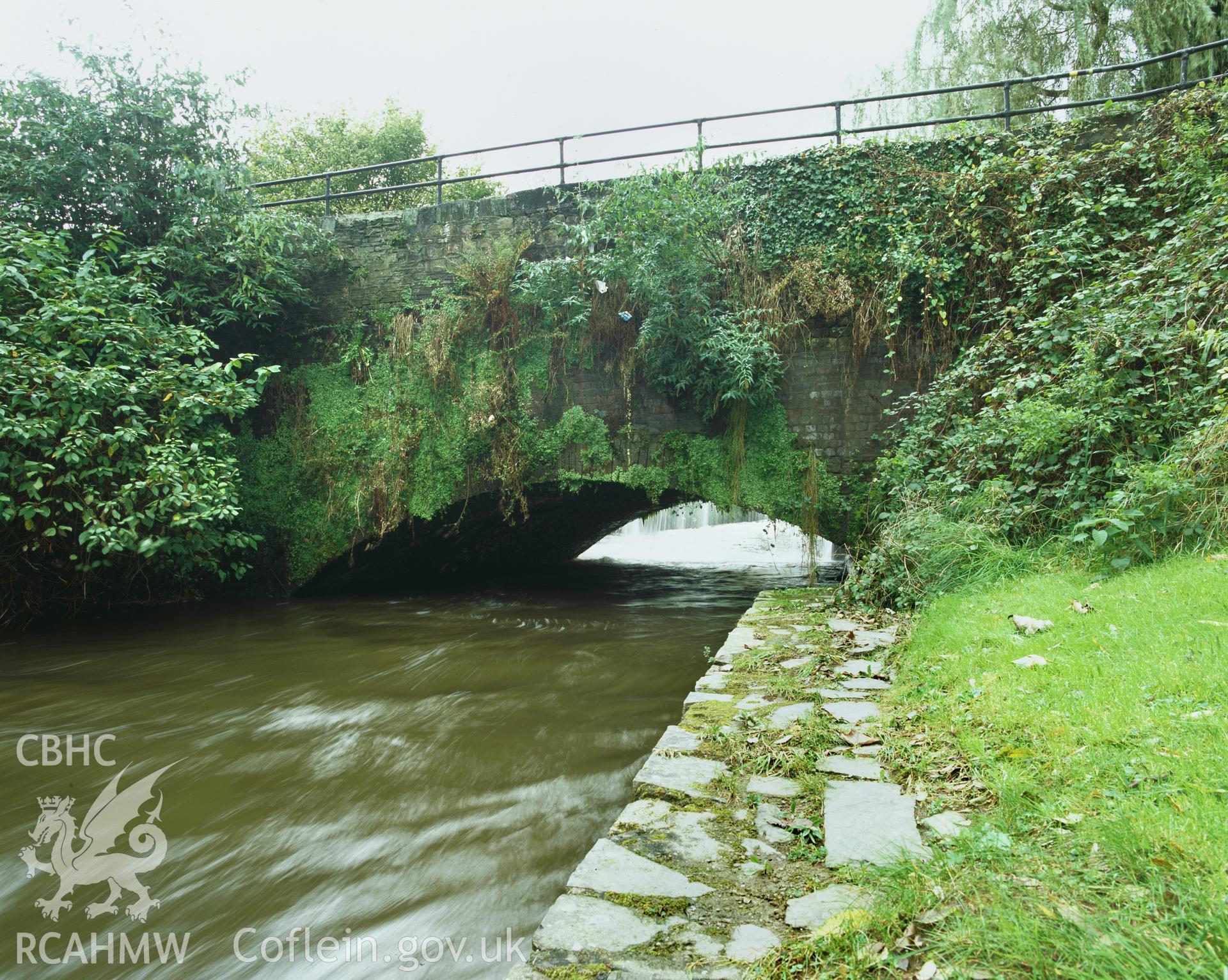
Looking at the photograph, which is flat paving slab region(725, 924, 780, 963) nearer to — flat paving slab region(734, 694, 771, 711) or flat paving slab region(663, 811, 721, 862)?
flat paving slab region(663, 811, 721, 862)

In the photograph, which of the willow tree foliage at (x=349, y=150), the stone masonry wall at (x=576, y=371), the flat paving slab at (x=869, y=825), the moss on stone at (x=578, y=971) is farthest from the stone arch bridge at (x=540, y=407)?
the willow tree foliage at (x=349, y=150)

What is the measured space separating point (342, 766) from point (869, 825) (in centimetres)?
319

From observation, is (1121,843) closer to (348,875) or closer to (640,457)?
(348,875)

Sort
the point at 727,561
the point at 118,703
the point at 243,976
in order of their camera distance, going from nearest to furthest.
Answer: the point at 243,976, the point at 118,703, the point at 727,561

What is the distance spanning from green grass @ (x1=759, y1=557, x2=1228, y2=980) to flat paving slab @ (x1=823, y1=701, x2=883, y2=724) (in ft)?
0.37

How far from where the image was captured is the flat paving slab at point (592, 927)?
184 cm

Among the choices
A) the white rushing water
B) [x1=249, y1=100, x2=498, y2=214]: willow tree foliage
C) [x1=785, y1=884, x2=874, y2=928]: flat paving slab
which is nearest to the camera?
[x1=785, y1=884, x2=874, y2=928]: flat paving slab

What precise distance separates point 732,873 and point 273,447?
9.02 metres

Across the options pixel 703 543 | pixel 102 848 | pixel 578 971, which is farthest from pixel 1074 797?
pixel 703 543

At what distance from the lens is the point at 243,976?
252 centimetres

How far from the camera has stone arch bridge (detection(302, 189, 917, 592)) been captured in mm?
7855

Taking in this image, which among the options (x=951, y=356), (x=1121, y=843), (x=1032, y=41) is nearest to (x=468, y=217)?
(x=951, y=356)

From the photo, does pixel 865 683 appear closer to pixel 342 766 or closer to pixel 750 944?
pixel 750 944

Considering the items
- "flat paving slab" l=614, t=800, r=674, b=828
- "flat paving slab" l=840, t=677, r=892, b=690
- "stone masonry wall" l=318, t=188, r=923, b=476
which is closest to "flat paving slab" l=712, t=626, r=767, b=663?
"flat paving slab" l=840, t=677, r=892, b=690
